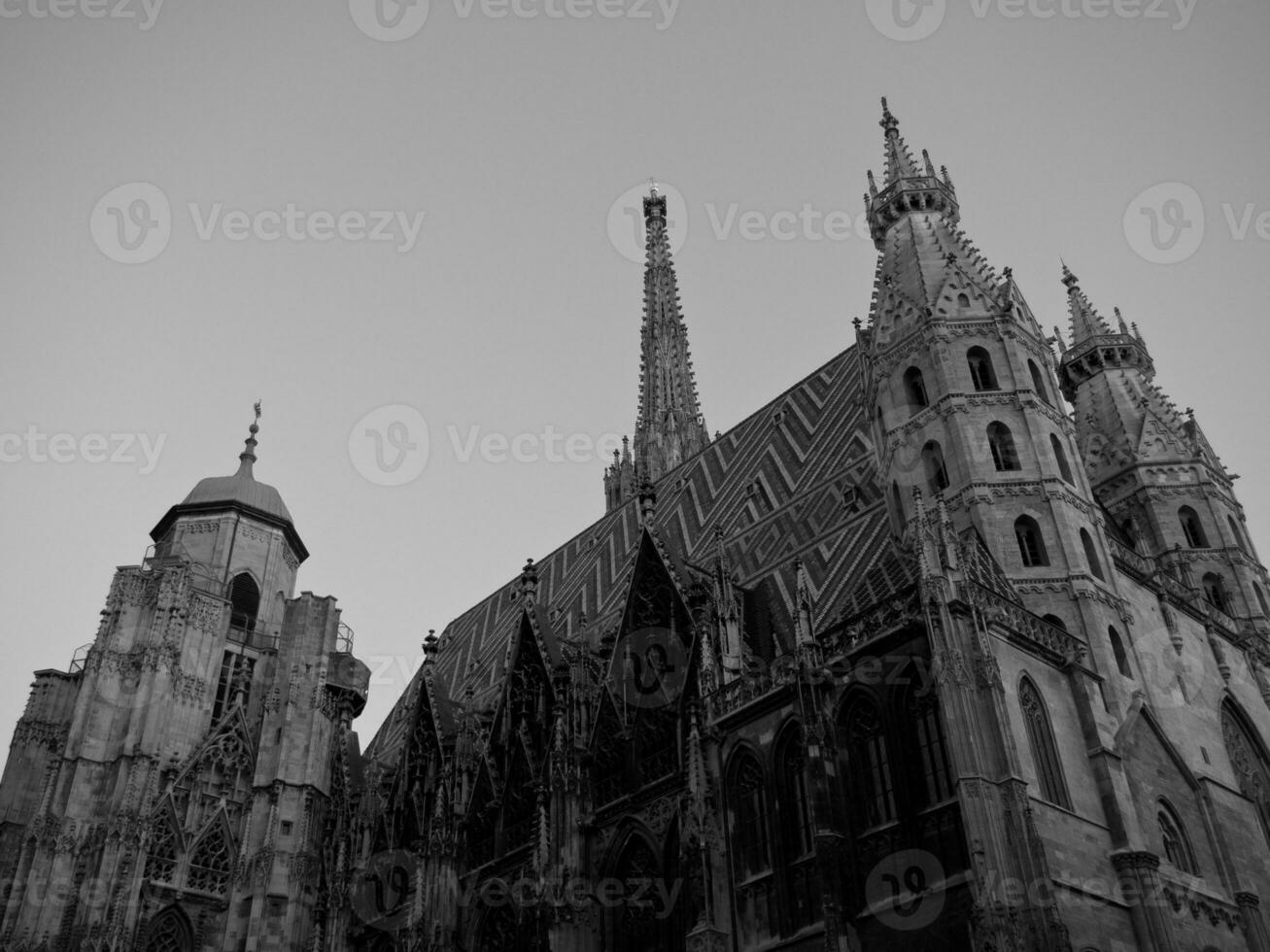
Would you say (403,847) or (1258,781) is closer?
(1258,781)

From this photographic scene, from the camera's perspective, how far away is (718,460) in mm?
39594

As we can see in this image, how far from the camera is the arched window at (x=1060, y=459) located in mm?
25625

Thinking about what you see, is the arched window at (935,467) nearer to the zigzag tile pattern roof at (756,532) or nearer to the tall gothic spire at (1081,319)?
the zigzag tile pattern roof at (756,532)

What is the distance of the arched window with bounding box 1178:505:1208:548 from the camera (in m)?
32.2

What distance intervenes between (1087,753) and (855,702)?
3.85 metres

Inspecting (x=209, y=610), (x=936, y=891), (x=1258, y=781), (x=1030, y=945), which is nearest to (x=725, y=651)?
(x=936, y=891)

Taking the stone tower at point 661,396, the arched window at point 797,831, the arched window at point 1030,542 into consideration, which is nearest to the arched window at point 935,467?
the arched window at point 1030,542

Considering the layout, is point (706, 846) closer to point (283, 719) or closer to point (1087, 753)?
point (1087, 753)

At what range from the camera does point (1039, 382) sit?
27.5m

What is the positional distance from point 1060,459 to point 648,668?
9735 millimetres

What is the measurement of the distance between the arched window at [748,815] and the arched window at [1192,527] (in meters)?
16.1

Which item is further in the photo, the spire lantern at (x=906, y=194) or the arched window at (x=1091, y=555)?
the spire lantern at (x=906, y=194)

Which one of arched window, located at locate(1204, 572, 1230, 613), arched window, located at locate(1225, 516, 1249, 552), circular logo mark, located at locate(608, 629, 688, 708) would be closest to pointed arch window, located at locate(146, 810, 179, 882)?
circular logo mark, located at locate(608, 629, 688, 708)

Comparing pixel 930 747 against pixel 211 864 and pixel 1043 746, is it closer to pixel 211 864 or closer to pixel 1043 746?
pixel 1043 746
